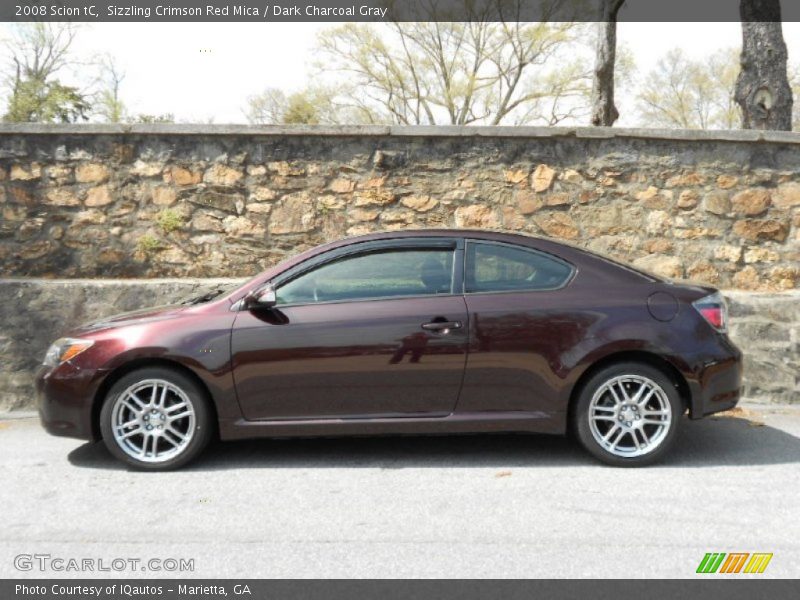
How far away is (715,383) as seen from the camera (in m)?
5.09

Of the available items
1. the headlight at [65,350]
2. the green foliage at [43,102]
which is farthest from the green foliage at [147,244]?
the green foliage at [43,102]

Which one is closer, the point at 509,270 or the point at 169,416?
the point at 169,416

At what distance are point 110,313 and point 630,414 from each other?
4.79m

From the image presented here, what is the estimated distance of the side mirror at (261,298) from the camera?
5066mm

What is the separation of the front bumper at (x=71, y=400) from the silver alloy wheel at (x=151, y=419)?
0.18 m

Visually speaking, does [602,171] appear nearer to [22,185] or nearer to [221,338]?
[221,338]

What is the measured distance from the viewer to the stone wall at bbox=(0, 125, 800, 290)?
8164mm

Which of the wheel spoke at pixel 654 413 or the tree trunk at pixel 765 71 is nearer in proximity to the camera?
the wheel spoke at pixel 654 413

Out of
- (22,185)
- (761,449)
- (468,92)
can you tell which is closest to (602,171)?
(761,449)

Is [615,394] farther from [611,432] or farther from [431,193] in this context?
[431,193]

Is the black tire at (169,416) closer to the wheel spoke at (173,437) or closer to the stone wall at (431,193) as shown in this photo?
the wheel spoke at (173,437)

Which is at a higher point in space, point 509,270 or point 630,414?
point 509,270

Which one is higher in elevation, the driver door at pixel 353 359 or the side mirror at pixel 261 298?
the side mirror at pixel 261 298

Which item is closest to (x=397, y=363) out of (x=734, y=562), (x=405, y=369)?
(x=405, y=369)
